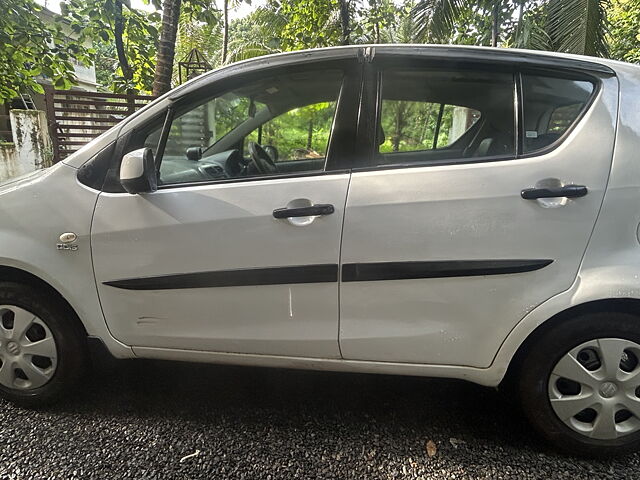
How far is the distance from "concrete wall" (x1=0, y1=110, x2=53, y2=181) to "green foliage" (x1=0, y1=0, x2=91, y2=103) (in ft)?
5.05

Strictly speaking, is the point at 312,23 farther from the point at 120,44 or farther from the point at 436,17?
the point at 120,44

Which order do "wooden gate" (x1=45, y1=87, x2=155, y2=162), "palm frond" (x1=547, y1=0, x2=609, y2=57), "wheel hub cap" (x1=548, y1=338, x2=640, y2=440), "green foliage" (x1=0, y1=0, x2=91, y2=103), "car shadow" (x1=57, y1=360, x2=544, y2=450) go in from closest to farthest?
1. "wheel hub cap" (x1=548, y1=338, x2=640, y2=440)
2. "car shadow" (x1=57, y1=360, x2=544, y2=450)
3. "green foliage" (x1=0, y1=0, x2=91, y2=103)
4. "palm frond" (x1=547, y1=0, x2=609, y2=57)
5. "wooden gate" (x1=45, y1=87, x2=155, y2=162)

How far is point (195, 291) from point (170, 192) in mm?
453

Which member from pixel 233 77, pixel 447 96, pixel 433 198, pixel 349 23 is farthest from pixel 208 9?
pixel 433 198

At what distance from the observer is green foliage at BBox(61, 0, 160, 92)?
502 cm

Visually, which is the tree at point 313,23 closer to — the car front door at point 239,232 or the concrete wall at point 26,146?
the concrete wall at point 26,146

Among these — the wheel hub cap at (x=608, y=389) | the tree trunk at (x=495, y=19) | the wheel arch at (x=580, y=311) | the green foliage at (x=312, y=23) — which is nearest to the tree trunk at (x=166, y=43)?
the green foliage at (x=312, y=23)

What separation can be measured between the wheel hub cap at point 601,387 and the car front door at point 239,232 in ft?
3.20

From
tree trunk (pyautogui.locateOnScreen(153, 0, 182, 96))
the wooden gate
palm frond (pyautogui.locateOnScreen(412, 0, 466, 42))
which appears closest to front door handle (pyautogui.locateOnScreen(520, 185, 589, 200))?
tree trunk (pyautogui.locateOnScreen(153, 0, 182, 96))

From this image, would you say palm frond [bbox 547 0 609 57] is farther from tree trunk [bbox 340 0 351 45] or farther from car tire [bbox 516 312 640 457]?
car tire [bbox 516 312 640 457]

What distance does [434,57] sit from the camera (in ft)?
5.71

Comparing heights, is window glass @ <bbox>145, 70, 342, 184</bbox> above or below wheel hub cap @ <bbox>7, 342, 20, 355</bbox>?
above

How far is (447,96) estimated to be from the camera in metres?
1.89

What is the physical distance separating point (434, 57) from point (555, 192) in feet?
2.46
